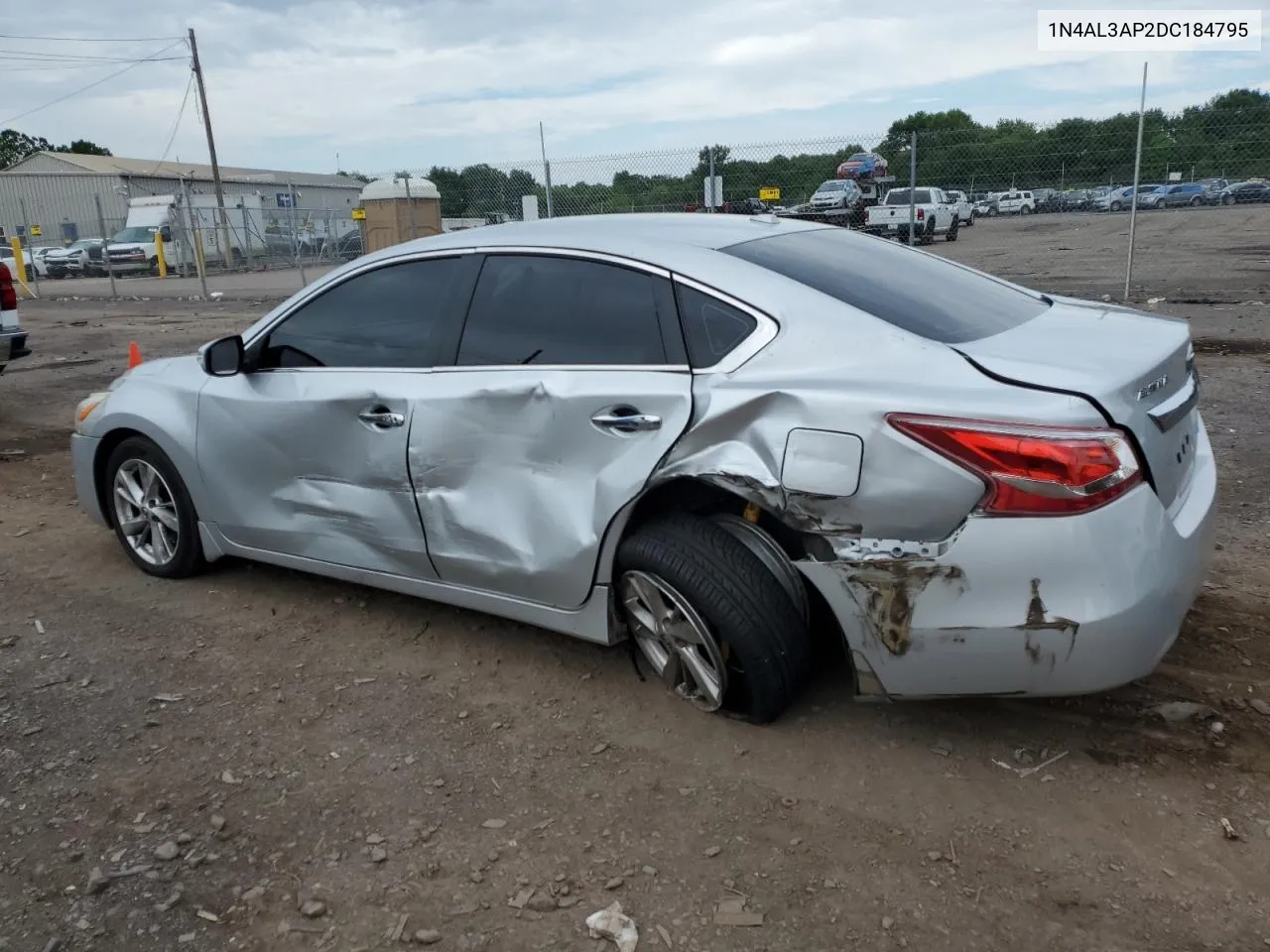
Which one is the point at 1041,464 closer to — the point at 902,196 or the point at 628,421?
the point at 628,421

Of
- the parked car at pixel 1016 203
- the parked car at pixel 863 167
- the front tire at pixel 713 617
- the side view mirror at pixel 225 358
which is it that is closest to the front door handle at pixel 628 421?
the front tire at pixel 713 617

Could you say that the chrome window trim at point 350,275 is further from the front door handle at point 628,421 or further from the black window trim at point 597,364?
the front door handle at point 628,421

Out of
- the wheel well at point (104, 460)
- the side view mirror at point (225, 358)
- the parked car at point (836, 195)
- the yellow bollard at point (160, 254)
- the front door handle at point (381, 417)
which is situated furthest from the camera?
the yellow bollard at point (160, 254)

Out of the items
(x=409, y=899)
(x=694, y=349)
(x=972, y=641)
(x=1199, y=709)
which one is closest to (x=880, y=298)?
(x=694, y=349)

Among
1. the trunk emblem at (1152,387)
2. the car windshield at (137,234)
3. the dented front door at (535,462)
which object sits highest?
the car windshield at (137,234)

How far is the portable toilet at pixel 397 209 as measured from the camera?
18.6 meters

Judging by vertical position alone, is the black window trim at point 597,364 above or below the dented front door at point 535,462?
above

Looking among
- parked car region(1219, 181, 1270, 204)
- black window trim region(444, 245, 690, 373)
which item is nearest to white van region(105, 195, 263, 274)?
parked car region(1219, 181, 1270, 204)

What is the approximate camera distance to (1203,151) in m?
15.4

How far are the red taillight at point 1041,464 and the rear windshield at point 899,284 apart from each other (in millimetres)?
455

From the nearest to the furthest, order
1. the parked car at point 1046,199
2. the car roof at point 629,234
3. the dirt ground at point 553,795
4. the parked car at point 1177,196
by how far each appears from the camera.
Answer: the dirt ground at point 553,795
the car roof at point 629,234
the parked car at point 1177,196
the parked car at point 1046,199

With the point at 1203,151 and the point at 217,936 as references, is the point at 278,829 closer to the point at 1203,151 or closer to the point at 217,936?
the point at 217,936

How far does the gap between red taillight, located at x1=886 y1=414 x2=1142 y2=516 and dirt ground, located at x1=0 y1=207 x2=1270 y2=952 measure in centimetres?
87

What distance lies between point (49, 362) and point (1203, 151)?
52.9 feet
